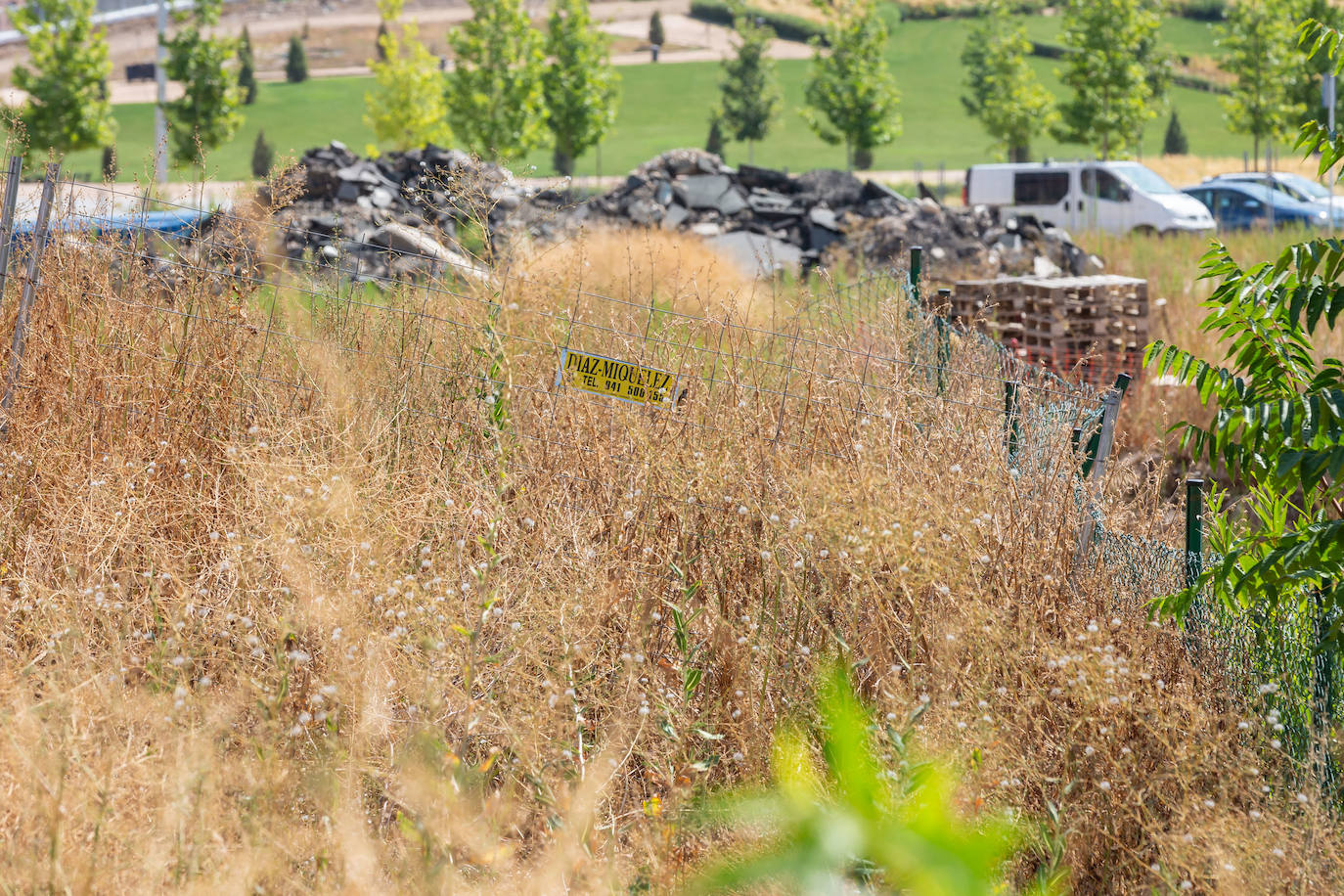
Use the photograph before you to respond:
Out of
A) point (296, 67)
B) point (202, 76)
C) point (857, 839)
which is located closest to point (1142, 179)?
point (202, 76)

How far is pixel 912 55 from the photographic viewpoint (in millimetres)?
75188

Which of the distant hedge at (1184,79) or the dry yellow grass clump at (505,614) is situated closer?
the dry yellow grass clump at (505,614)

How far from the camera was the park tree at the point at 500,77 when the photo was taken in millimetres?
30891

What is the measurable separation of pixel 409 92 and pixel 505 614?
31740 millimetres

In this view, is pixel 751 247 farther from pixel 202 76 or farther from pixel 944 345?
pixel 202 76

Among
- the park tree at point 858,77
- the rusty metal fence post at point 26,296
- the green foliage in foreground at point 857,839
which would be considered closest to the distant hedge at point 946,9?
the park tree at point 858,77

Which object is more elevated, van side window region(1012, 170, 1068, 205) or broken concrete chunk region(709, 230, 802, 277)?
van side window region(1012, 170, 1068, 205)

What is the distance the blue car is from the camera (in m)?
21.8

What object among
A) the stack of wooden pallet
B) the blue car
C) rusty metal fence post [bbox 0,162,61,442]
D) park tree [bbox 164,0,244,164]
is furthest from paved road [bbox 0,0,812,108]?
rusty metal fence post [bbox 0,162,61,442]

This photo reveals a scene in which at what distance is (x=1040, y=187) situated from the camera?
22781 mm

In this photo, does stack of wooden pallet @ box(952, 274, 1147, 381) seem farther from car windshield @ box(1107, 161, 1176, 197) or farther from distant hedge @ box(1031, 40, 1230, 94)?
distant hedge @ box(1031, 40, 1230, 94)

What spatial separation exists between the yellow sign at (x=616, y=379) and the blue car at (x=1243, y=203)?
66.4 ft

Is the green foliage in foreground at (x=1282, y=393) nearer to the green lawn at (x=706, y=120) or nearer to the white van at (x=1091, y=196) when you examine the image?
the white van at (x=1091, y=196)

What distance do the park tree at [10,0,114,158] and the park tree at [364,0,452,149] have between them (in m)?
7.58
